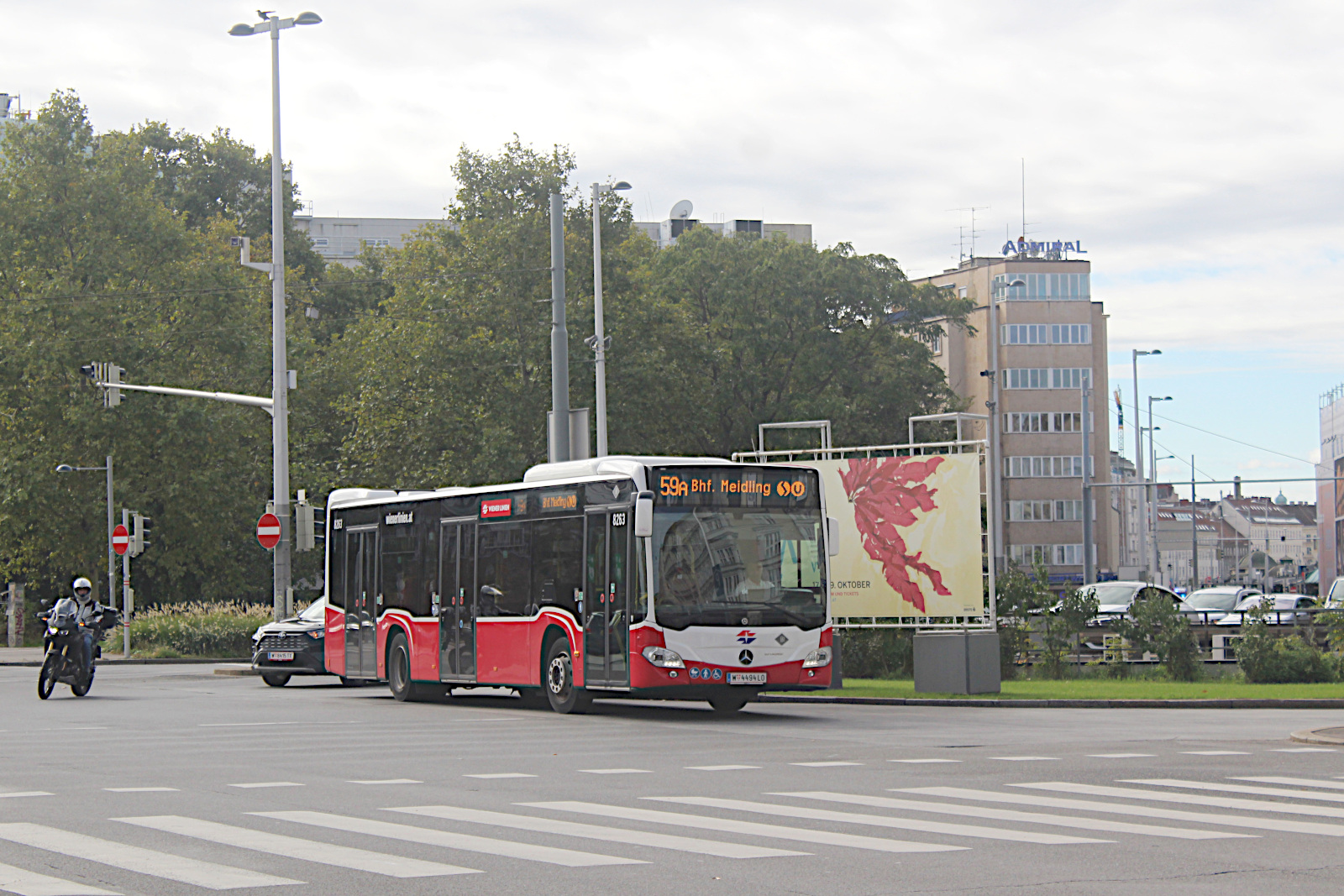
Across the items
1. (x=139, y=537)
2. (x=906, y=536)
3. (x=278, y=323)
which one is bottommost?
(x=906, y=536)

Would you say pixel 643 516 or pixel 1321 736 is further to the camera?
pixel 643 516

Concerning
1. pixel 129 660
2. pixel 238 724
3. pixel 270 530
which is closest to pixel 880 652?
pixel 238 724

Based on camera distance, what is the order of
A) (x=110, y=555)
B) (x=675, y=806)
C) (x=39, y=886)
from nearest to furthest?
1. (x=39, y=886)
2. (x=675, y=806)
3. (x=110, y=555)

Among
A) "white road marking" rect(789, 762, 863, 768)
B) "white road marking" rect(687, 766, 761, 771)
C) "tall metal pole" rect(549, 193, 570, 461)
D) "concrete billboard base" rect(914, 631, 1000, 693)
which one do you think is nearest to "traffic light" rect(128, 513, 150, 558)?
"tall metal pole" rect(549, 193, 570, 461)

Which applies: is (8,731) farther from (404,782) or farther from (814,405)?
(814,405)

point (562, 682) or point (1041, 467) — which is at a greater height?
point (1041, 467)

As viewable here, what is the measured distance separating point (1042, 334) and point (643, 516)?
9125 centimetres

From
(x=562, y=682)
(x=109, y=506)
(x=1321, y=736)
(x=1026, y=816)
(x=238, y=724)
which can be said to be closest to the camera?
(x=1026, y=816)

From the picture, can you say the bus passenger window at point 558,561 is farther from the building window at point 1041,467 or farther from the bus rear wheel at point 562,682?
the building window at point 1041,467

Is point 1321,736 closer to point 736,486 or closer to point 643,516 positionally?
point 736,486

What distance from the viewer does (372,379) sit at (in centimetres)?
5422

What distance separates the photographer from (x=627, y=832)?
10227 millimetres

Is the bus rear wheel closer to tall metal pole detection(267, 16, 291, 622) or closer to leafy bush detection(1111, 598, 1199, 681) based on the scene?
leafy bush detection(1111, 598, 1199, 681)

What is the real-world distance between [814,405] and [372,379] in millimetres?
16317
